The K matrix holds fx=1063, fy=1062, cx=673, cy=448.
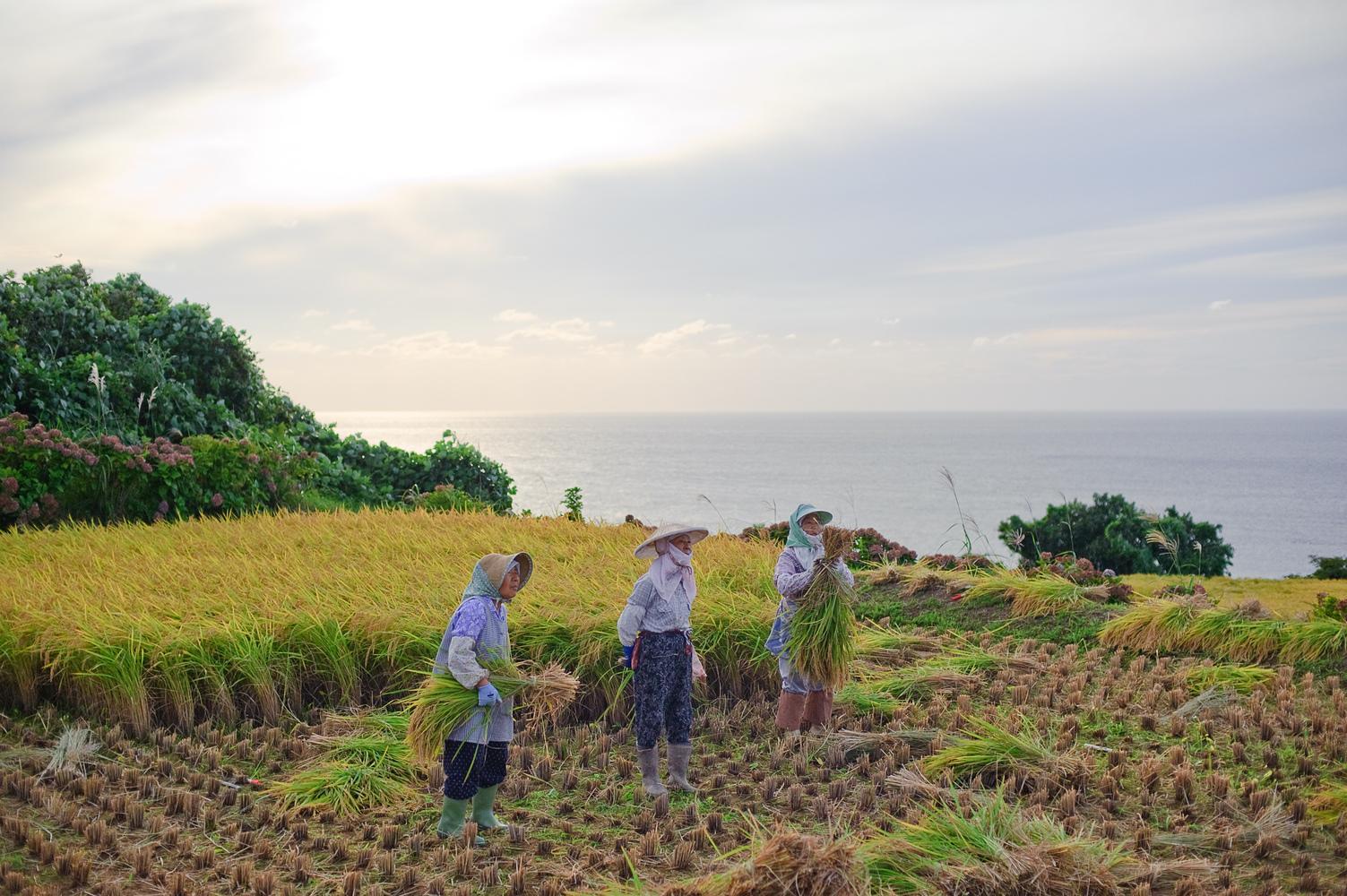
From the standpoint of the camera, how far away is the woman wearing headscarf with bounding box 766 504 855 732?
23.5 feet

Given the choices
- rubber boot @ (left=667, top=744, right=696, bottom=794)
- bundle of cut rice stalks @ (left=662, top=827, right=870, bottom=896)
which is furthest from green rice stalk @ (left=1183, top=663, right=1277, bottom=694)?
bundle of cut rice stalks @ (left=662, top=827, right=870, bottom=896)

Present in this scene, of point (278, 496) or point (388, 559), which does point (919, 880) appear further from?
point (278, 496)

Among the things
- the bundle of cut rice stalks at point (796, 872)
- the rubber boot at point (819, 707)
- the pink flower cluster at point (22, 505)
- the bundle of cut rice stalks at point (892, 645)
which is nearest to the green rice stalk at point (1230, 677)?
the bundle of cut rice stalks at point (892, 645)

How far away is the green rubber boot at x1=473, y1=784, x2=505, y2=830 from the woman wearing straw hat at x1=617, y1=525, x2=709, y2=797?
918mm

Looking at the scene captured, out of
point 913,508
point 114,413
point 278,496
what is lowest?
point 913,508

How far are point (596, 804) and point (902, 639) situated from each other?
4214mm

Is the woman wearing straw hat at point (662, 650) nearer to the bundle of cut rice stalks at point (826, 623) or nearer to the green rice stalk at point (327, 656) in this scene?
the bundle of cut rice stalks at point (826, 623)

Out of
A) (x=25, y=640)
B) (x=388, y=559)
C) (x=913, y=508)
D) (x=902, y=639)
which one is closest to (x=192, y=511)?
(x=388, y=559)

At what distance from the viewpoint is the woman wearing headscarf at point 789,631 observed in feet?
23.5

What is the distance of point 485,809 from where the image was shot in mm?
5785

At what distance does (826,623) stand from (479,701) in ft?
8.06

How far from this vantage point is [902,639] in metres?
9.56

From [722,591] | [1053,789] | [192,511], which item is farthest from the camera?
[192,511]

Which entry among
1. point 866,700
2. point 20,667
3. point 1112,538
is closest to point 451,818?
point 866,700
